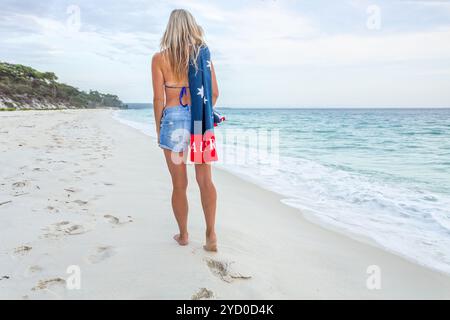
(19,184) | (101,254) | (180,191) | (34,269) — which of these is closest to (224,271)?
A: (180,191)

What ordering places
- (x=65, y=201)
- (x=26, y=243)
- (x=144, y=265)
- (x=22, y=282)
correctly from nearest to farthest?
(x=22, y=282), (x=144, y=265), (x=26, y=243), (x=65, y=201)

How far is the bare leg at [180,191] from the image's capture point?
257cm

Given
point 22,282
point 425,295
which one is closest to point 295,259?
point 425,295

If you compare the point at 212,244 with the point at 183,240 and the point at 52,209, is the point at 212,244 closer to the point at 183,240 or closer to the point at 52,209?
the point at 183,240

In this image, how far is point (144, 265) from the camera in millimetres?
2330

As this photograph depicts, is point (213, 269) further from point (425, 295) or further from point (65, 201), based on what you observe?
point (65, 201)

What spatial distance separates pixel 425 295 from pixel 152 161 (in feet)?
18.9

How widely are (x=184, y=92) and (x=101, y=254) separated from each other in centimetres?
138

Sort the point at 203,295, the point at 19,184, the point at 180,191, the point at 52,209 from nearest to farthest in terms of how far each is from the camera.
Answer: the point at 203,295, the point at 180,191, the point at 52,209, the point at 19,184

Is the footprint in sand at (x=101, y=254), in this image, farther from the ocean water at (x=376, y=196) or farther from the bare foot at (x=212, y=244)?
the ocean water at (x=376, y=196)

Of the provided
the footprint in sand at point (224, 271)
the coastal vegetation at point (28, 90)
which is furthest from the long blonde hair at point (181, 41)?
the coastal vegetation at point (28, 90)

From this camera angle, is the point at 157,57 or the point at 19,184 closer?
the point at 157,57

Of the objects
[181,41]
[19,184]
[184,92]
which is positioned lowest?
[19,184]

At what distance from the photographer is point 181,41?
241 centimetres
